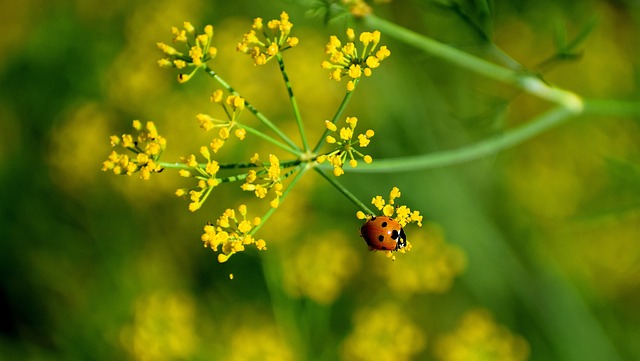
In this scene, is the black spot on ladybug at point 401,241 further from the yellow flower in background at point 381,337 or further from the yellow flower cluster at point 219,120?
the yellow flower in background at point 381,337

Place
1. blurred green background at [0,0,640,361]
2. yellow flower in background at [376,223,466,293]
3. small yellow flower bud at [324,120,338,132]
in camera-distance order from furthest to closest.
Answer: blurred green background at [0,0,640,361], yellow flower in background at [376,223,466,293], small yellow flower bud at [324,120,338,132]

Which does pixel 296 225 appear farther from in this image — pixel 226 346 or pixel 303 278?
pixel 226 346

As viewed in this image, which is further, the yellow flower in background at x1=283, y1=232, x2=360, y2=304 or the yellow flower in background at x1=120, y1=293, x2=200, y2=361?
the yellow flower in background at x1=120, y1=293, x2=200, y2=361

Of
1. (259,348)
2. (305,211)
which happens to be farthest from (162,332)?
(305,211)

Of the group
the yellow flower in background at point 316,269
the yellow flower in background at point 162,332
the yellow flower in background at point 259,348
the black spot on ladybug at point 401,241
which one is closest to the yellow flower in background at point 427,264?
the yellow flower in background at point 316,269

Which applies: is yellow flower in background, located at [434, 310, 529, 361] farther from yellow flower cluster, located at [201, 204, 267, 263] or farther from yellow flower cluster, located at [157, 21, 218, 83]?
yellow flower cluster, located at [157, 21, 218, 83]

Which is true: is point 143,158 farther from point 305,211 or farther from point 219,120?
point 305,211

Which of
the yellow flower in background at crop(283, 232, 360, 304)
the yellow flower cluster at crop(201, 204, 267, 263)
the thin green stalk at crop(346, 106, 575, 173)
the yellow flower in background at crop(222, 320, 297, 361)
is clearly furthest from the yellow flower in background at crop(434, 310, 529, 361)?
the yellow flower cluster at crop(201, 204, 267, 263)
